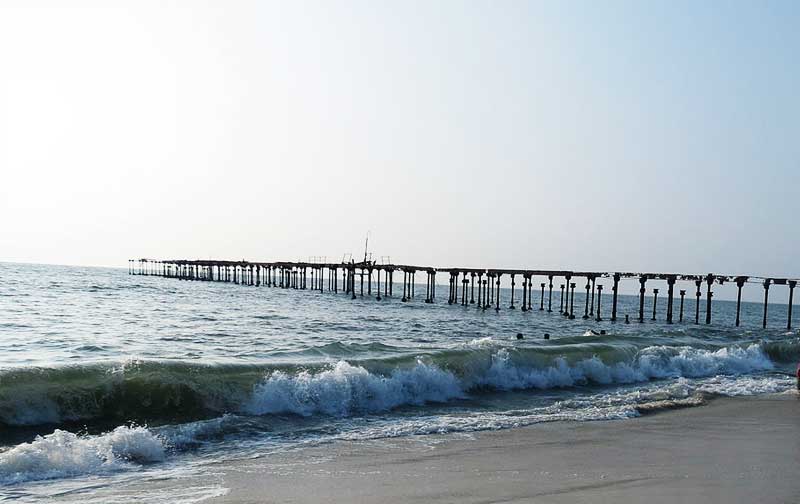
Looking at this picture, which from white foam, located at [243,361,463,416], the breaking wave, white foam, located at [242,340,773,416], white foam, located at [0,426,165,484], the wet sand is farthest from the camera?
white foam, located at [242,340,773,416]

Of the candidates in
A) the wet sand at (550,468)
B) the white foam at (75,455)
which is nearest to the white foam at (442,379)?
the wet sand at (550,468)

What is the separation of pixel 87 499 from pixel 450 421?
5769mm

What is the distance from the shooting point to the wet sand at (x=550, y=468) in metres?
6.21

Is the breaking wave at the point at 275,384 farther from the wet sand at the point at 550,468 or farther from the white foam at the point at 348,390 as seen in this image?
the wet sand at the point at 550,468

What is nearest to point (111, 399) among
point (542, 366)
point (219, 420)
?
point (219, 420)

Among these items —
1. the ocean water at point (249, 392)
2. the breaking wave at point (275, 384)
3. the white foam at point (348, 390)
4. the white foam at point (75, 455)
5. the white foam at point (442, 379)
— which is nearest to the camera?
the white foam at point (75, 455)

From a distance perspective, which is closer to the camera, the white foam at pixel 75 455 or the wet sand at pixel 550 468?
Answer: the wet sand at pixel 550 468

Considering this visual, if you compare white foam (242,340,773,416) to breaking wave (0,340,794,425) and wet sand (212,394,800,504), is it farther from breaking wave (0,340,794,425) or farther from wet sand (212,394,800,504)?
wet sand (212,394,800,504)

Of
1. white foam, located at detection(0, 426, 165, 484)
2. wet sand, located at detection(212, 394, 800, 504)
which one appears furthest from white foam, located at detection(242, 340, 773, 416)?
white foam, located at detection(0, 426, 165, 484)

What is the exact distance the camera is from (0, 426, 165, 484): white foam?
23.1ft

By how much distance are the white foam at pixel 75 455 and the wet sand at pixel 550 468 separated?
1206 mm

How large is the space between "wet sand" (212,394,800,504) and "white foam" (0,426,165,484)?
121 cm

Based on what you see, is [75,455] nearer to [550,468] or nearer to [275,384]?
[275,384]

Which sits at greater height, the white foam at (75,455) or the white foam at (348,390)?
the white foam at (75,455)
